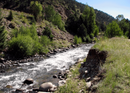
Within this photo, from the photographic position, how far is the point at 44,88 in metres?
8.77

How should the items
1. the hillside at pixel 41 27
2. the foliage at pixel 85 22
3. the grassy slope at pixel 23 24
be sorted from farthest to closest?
the foliage at pixel 85 22, the grassy slope at pixel 23 24, the hillside at pixel 41 27

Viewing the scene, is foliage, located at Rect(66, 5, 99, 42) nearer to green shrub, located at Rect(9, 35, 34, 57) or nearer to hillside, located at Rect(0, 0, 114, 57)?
hillside, located at Rect(0, 0, 114, 57)

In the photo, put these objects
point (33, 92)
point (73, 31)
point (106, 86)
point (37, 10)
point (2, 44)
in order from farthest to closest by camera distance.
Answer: point (73, 31) < point (37, 10) < point (2, 44) < point (33, 92) < point (106, 86)

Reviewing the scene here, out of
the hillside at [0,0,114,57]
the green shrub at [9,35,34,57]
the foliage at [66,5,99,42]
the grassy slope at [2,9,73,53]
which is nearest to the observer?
the green shrub at [9,35,34,57]

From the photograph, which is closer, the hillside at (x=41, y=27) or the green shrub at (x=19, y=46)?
the green shrub at (x=19, y=46)

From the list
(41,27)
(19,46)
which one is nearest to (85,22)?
(41,27)

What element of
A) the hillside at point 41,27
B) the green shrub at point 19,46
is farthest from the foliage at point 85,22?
the green shrub at point 19,46

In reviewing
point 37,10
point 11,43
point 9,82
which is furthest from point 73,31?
point 9,82

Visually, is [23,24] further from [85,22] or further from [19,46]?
[85,22]

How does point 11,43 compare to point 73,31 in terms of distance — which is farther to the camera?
point 73,31

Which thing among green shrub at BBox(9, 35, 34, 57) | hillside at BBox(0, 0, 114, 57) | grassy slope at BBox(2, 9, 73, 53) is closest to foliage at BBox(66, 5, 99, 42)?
hillside at BBox(0, 0, 114, 57)

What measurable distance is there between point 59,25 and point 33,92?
48315mm

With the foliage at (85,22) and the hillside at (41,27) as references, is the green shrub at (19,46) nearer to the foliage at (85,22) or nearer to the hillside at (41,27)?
the hillside at (41,27)

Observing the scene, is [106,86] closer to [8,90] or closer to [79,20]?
[8,90]
